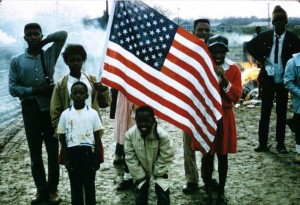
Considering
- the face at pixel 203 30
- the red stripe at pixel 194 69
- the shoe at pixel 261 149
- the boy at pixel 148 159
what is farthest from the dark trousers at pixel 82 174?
the shoe at pixel 261 149

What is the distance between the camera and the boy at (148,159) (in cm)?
398

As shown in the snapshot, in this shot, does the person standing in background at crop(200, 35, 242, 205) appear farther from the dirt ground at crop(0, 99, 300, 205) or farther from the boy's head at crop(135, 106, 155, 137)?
the boy's head at crop(135, 106, 155, 137)

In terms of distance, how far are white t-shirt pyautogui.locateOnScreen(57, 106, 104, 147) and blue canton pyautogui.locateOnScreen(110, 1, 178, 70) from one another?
34.2 inches

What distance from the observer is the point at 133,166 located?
13.1ft

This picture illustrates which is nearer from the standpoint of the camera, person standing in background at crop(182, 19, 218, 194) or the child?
the child

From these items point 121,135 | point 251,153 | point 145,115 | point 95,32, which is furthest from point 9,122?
point 95,32

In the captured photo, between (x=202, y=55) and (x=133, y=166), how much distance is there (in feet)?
4.75

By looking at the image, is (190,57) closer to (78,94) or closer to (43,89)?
(78,94)

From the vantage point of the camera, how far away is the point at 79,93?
383 cm

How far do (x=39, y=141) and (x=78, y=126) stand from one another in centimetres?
111

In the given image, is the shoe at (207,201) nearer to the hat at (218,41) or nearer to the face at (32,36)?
the hat at (218,41)

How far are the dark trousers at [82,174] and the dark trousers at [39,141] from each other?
2.96ft

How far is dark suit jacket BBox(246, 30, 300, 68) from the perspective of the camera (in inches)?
256

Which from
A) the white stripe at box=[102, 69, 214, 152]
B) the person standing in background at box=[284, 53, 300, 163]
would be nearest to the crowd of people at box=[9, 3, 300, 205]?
the white stripe at box=[102, 69, 214, 152]
